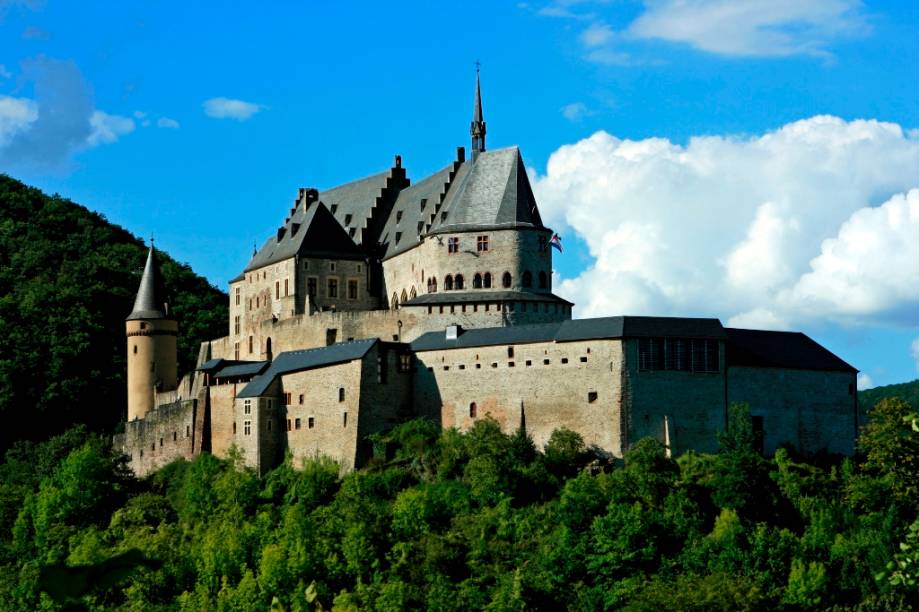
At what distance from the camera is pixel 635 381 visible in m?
52.2

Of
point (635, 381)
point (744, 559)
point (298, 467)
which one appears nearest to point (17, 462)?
point (298, 467)

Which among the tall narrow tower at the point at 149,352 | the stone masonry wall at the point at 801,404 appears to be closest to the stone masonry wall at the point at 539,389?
the stone masonry wall at the point at 801,404

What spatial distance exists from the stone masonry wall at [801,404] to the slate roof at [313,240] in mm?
23507

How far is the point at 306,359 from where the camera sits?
191ft

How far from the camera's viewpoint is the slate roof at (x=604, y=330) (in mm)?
52625

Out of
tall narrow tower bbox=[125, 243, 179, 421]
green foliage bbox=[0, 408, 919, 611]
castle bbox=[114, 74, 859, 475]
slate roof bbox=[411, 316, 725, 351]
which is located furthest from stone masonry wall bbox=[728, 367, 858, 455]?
tall narrow tower bbox=[125, 243, 179, 421]

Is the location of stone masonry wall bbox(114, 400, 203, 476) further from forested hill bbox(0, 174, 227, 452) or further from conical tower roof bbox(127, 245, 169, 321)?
forested hill bbox(0, 174, 227, 452)

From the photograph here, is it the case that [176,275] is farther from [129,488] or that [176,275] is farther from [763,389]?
[763,389]

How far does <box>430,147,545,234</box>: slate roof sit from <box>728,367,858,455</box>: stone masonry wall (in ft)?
48.2

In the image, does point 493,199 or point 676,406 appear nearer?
point 676,406

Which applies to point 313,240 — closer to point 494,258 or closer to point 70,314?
point 494,258

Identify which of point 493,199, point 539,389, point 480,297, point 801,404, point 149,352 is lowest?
point 801,404

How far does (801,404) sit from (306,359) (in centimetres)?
2023

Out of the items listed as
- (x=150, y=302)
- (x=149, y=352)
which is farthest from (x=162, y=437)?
(x=150, y=302)
